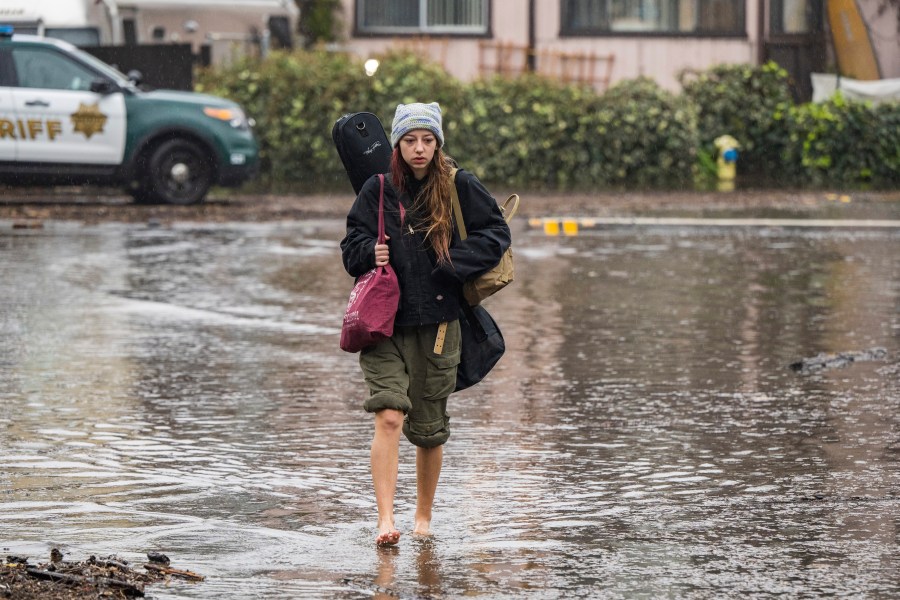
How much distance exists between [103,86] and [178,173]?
1345mm

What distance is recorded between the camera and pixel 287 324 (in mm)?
12086

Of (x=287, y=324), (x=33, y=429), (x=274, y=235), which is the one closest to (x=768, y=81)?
(x=274, y=235)

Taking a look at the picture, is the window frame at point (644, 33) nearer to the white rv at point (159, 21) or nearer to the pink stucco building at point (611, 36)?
the pink stucco building at point (611, 36)

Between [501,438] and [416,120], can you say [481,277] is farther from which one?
[501,438]

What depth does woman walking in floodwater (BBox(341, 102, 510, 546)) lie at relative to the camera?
6285 millimetres

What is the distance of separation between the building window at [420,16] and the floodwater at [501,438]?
1452cm

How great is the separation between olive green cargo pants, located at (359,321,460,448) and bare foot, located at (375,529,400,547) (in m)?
0.43

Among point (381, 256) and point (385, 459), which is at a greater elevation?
point (381, 256)

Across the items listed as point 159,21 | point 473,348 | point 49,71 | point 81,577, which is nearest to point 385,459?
point 473,348

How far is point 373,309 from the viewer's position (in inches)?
244

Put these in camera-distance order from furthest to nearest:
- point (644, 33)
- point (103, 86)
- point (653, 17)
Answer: point (653, 17) → point (644, 33) → point (103, 86)

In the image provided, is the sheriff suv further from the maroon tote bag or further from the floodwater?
the maroon tote bag

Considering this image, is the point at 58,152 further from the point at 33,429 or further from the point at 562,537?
the point at 562,537

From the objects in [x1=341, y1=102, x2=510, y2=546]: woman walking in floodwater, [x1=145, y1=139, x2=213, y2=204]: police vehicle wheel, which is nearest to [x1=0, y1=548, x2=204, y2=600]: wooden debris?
[x1=341, y1=102, x2=510, y2=546]: woman walking in floodwater
